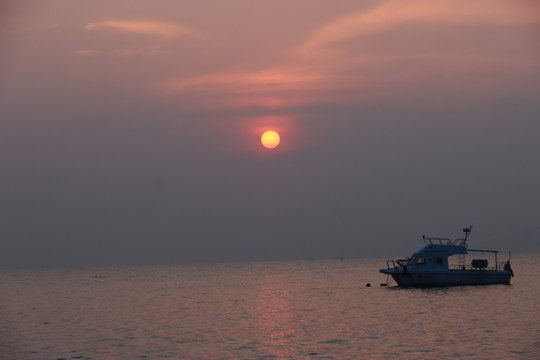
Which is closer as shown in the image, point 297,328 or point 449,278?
point 297,328

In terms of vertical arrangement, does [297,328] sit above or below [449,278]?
below

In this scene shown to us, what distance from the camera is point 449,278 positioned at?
2933 inches

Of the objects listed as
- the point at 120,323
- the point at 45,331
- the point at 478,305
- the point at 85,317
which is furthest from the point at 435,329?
the point at 85,317

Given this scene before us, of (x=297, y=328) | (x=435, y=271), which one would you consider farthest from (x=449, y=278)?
(x=297, y=328)

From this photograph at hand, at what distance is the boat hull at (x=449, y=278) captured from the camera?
73438mm

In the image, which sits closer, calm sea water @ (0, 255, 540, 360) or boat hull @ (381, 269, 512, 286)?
calm sea water @ (0, 255, 540, 360)

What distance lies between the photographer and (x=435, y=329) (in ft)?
148

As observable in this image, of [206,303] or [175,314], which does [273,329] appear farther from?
[206,303]

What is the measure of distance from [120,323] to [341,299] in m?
27.9

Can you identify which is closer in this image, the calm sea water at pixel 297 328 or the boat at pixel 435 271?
the calm sea water at pixel 297 328

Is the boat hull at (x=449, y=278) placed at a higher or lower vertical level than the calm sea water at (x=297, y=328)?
higher

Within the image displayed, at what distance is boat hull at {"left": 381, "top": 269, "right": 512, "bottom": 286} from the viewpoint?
73438 mm

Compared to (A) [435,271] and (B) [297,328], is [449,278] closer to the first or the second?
(A) [435,271]

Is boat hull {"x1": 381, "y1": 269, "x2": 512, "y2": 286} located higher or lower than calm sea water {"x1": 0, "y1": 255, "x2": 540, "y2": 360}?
higher
